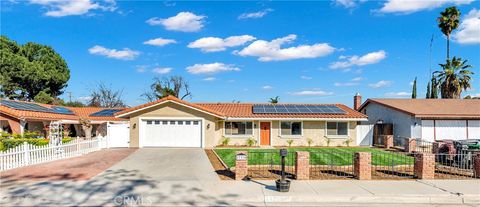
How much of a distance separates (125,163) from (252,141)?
35.5 feet

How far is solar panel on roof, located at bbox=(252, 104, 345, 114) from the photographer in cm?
2438

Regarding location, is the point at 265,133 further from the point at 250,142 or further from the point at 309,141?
the point at 309,141

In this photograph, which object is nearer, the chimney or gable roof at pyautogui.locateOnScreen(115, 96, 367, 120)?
gable roof at pyautogui.locateOnScreen(115, 96, 367, 120)

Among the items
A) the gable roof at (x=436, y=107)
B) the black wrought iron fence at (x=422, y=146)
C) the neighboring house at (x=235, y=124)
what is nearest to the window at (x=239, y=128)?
the neighboring house at (x=235, y=124)

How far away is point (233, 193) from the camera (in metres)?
9.30

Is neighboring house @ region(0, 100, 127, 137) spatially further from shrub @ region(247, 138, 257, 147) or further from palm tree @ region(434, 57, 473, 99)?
palm tree @ region(434, 57, 473, 99)

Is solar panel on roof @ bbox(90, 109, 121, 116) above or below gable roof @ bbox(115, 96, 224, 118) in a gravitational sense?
below

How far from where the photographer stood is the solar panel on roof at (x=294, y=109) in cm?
A: 2438

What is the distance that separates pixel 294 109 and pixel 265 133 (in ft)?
10.1

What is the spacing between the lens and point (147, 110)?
72.7 ft

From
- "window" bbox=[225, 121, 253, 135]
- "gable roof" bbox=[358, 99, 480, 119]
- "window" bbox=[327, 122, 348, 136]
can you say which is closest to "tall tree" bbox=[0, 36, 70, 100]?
"window" bbox=[225, 121, 253, 135]

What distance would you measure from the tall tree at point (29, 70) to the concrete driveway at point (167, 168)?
30.4 m

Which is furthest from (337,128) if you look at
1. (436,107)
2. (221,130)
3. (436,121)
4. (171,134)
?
(171,134)

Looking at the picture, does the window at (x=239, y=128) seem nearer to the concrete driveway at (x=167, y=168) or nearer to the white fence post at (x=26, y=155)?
the concrete driveway at (x=167, y=168)
